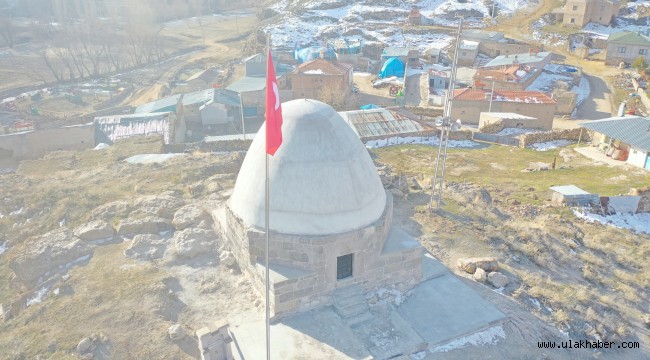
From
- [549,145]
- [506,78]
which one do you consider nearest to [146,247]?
[549,145]

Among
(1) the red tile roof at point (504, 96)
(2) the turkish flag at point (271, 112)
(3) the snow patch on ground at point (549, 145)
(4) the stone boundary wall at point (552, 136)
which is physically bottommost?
(3) the snow patch on ground at point (549, 145)

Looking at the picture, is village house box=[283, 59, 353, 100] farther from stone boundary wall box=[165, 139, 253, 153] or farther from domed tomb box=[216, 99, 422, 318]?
domed tomb box=[216, 99, 422, 318]

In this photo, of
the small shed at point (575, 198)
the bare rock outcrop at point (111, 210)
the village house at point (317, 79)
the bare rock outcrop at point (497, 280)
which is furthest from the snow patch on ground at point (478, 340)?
the village house at point (317, 79)

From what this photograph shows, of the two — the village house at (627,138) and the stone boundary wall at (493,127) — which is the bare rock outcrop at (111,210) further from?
the village house at (627,138)

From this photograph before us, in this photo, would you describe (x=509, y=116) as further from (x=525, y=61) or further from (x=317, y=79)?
(x=317, y=79)

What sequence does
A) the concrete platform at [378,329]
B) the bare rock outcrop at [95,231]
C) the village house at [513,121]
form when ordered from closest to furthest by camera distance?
the concrete platform at [378,329] → the bare rock outcrop at [95,231] → the village house at [513,121]

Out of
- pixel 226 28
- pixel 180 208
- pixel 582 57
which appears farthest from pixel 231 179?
pixel 226 28

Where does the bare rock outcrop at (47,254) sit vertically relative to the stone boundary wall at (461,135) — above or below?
above
